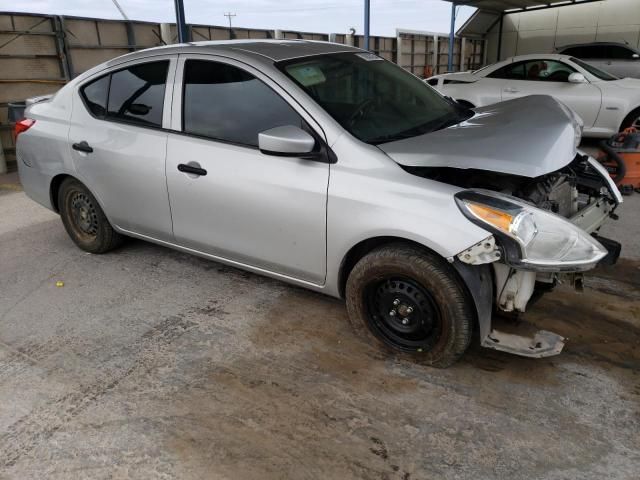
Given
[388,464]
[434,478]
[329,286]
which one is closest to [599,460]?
[434,478]

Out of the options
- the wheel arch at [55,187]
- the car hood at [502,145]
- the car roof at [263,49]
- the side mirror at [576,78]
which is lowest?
the wheel arch at [55,187]

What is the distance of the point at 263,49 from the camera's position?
3.39 m

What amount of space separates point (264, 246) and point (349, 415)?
1.18 meters

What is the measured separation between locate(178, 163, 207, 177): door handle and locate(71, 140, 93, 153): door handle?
3.21 feet

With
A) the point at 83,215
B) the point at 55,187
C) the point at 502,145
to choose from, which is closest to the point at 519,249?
the point at 502,145

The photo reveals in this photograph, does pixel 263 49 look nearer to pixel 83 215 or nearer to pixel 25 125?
pixel 83 215

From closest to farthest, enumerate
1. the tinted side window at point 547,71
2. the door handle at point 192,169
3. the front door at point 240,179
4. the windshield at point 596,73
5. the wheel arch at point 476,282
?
the wheel arch at point 476,282, the front door at point 240,179, the door handle at point 192,169, the windshield at point 596,73, the tinted side window at point 547,71

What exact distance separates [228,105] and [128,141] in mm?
899

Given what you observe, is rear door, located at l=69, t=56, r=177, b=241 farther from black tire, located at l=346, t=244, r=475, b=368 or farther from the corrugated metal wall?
the corrugated metal wall

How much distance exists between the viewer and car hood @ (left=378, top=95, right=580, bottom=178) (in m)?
2.57

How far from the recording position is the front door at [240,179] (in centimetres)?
299

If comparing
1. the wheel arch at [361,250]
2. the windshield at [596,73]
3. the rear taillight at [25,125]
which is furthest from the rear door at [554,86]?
the rear taillight at [25,125]

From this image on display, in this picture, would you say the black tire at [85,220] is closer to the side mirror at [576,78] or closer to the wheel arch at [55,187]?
the wheel arch at [55,187]

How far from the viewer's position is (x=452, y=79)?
9.29 meters
